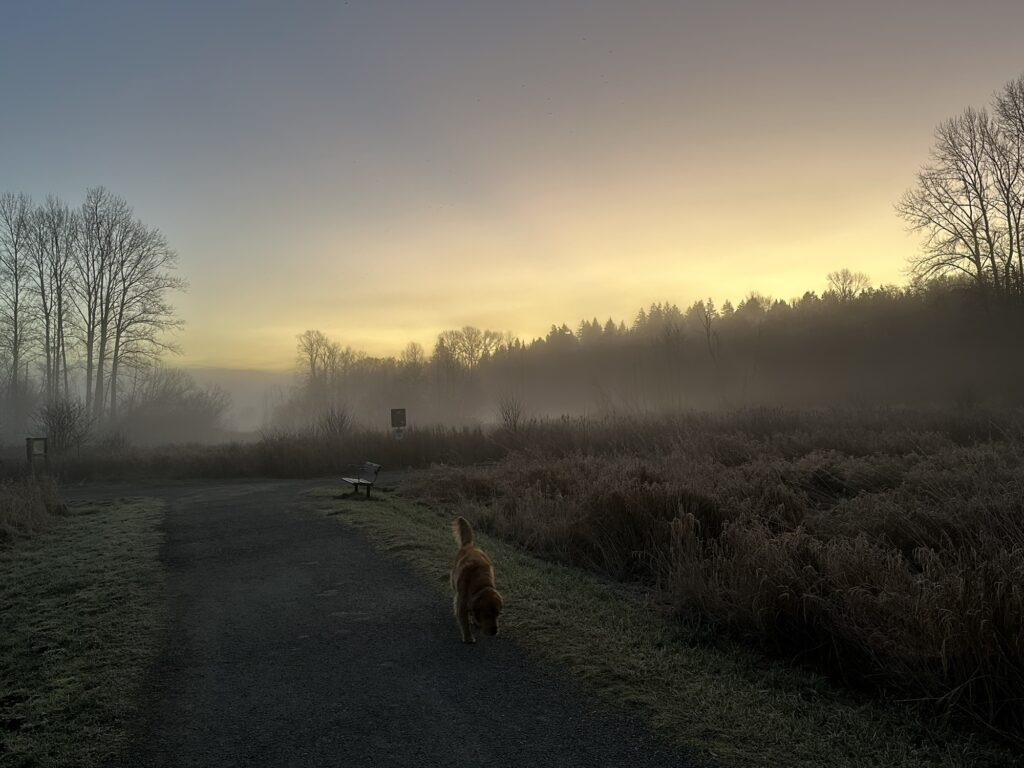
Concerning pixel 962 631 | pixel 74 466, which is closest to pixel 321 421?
pixel 74 466

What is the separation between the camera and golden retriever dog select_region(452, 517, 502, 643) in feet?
17.5

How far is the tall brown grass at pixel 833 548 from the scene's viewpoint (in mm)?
4309

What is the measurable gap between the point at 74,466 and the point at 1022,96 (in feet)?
167

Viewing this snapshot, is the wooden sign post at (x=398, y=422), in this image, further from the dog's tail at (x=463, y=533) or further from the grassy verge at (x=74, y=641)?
the dog's tail at (x=463, y=533)

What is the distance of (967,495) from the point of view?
8461 mm

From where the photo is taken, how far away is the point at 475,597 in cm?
538

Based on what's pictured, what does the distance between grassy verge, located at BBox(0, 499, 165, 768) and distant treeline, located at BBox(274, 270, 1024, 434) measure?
18034mm

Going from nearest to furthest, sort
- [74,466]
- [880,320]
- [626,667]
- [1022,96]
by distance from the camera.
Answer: [626,667] → [74,466] → [1022,96] → [880,320]

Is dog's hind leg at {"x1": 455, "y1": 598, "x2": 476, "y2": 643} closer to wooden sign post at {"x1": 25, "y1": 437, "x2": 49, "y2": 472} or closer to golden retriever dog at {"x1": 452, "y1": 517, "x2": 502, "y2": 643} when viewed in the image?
golden retriever dog at {"x1": 452, "y1": 517, "x2": 502, "y2": 643}

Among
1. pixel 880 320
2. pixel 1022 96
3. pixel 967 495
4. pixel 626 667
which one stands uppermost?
pixel 1022 96

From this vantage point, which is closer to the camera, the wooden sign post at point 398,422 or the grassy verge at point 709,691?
the grassy verge at point 709,691

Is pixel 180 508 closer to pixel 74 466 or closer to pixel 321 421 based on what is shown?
pixel 74 466

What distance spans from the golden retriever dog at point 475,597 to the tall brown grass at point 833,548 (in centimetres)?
197

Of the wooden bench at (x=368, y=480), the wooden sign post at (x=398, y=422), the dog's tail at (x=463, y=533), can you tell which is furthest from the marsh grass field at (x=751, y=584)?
the wooden sign post at (x=398, y=422)
